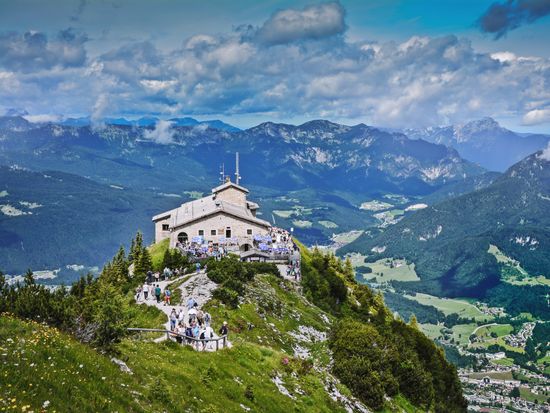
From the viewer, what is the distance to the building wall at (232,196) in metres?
103

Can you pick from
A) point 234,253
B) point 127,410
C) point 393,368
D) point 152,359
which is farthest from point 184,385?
point 234,253

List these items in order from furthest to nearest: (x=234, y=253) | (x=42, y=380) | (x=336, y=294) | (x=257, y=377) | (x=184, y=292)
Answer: (x=336, y=294) → (x=234, y=253) → (x=184, y=292) → (x=257, y=377) → (x=42, y=380)

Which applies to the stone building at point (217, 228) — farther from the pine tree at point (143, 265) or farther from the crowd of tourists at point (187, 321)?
the crowd of tourists at point (187, 321)

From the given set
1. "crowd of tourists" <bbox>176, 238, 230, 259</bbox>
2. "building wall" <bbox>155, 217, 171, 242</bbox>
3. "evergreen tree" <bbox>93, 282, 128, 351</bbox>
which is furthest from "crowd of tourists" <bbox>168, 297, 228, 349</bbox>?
"building wall" <bbox>155, 217, 171, 242</bbox>

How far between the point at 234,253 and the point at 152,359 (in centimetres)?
4954

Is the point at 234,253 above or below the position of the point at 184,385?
above

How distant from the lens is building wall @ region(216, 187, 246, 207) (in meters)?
103

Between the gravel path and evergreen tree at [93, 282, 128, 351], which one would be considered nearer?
evergreen tree at [93, 282, 128, 351]

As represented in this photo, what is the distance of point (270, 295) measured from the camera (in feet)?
192

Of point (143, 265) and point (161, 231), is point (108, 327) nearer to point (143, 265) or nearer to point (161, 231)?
point (143, 265)

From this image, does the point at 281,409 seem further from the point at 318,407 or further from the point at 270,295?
the point at 270,295

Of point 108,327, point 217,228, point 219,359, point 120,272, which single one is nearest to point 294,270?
point 217,228

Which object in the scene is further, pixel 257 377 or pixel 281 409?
pixel 257 377

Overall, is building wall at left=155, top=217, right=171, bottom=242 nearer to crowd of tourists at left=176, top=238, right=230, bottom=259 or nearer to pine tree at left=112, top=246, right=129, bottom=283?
crowd of tourists at left=176, top=238, right=230, bottom=259
